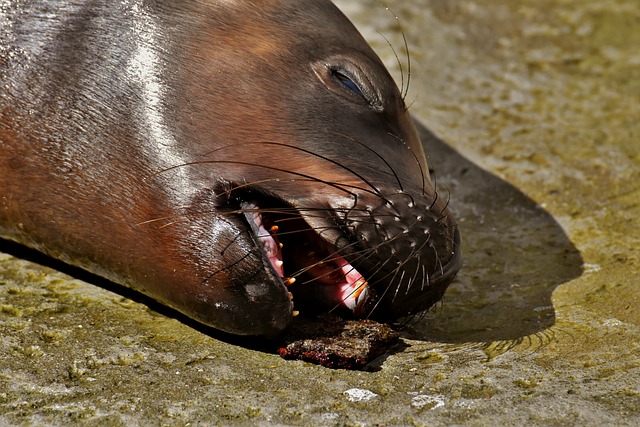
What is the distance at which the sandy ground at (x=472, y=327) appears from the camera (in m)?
3.55

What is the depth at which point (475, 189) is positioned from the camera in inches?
238

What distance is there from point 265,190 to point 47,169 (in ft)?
3.10

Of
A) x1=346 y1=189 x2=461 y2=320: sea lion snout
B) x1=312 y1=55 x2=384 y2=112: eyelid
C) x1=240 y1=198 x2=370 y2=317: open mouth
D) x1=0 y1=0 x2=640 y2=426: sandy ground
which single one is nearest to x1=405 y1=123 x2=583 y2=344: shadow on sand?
x1=0 y1=0 x2=640 y2=426: sandy ground

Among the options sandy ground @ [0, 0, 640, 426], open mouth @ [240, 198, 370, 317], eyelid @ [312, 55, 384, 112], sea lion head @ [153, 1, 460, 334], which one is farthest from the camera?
eyelid @ [312, 55, 384, 112]

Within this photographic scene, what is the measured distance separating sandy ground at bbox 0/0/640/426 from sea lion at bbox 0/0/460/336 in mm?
194

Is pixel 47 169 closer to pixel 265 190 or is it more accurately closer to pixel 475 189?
pixel 265 190

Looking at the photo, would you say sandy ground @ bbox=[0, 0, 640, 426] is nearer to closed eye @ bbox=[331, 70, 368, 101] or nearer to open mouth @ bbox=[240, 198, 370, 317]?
open mouth @ bbox=[240, 198, 370, 317]

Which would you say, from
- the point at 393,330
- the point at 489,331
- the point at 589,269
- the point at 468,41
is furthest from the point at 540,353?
the point at 468,41

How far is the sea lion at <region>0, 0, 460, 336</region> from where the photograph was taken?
3.90m

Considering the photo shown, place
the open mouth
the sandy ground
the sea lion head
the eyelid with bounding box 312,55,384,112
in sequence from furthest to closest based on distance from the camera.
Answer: the eyelid with bounding box 312,55,384,112, the open mouth, the sea lion head, the sandy ground

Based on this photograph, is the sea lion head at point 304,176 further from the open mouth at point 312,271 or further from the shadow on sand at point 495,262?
the shadow on sand at point 495,262

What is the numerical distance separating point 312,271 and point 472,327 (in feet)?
2.45

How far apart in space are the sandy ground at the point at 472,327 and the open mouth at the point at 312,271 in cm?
29

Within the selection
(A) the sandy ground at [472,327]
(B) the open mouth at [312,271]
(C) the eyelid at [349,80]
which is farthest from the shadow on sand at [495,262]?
(C) the eyelid at [349,80]
